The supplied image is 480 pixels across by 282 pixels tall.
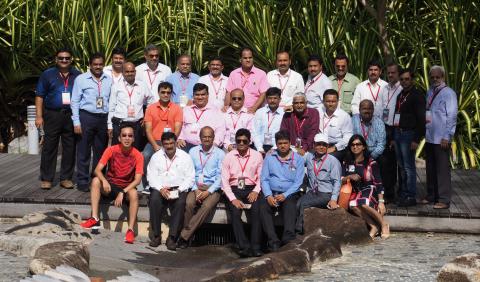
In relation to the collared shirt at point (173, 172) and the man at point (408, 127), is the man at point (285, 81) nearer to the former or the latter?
the man at point (408, 127)

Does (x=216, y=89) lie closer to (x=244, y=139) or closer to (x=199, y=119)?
(x=199, y=119)

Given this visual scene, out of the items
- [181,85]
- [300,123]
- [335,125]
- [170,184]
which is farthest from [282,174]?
[181,85]

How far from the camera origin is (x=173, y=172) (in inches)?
506

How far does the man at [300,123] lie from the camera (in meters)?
13.2

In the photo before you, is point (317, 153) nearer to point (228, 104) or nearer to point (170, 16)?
point (228, 104)

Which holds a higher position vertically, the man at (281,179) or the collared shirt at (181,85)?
the collared shirt at (181,85)

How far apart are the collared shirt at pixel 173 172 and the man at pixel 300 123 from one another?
120 centimetres

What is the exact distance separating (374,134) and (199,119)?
2015mm

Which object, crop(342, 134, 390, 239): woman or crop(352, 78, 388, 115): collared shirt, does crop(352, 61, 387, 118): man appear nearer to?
crop(352, 78, 388, 115): collared shirt

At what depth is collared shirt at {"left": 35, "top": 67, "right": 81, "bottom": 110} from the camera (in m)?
13.9

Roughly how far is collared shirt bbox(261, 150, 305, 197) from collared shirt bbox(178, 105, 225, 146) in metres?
0.94

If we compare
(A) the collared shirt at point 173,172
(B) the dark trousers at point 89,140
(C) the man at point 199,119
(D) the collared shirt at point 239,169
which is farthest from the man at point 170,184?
(B) the dark trousers at point 89,140

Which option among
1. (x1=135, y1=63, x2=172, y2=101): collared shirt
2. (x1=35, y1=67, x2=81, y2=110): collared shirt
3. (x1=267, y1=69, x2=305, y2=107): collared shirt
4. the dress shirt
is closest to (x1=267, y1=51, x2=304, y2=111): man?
(x1=267, y1=69, x2=305, y2=107): collared shirt

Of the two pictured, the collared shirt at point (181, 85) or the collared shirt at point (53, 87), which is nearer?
the collared shirt at point (53, 87)
